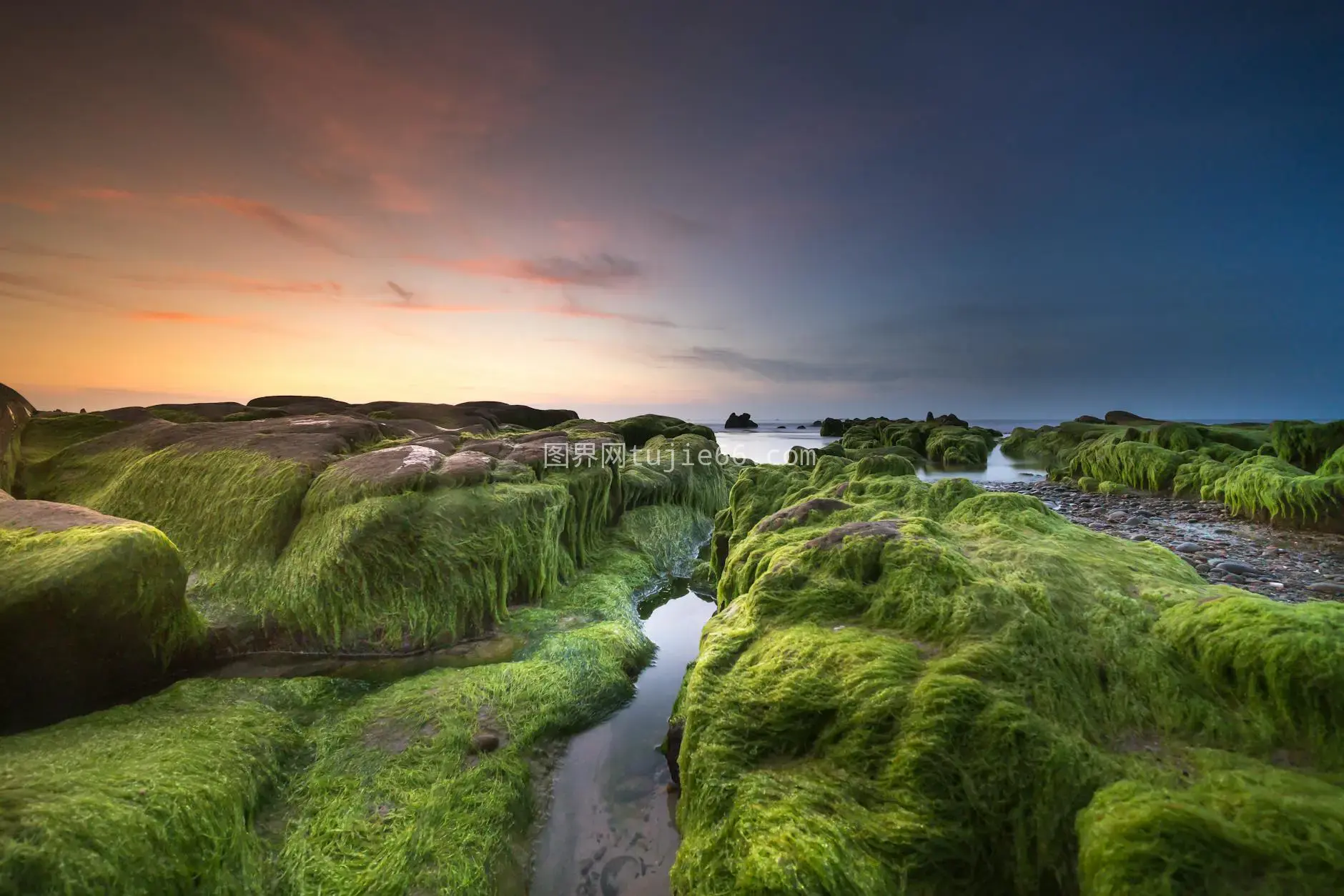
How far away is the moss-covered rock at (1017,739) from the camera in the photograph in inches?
61.2

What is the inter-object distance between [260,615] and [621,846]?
14.1 feet

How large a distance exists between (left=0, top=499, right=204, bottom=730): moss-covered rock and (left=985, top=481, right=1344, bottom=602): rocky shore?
8072 mm

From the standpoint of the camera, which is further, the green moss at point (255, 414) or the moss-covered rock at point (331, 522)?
the green moss at point (255, 414)

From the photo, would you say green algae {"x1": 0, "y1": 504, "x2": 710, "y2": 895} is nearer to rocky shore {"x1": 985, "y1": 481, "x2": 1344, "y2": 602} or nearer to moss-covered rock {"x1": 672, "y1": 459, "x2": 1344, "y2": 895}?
moss-covered rock {"x1": 672, "y1": 459, "x2": 1344, "y2": 895}

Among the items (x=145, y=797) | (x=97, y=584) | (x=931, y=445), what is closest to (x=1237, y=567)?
(x=145, y=797)

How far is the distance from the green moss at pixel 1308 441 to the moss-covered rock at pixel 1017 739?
25.1 ft

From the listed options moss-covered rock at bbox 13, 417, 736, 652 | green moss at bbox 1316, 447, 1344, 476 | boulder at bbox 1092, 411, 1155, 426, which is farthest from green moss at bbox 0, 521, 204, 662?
boulder at bbox 1092, 411, 1155, 426

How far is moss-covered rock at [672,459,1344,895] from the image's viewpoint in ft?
5.10

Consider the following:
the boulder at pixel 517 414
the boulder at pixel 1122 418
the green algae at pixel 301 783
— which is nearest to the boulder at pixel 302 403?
the boulder at pixel 517 414

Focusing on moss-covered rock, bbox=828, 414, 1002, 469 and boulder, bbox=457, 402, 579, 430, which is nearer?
moss-covered rock, bbox=828, 414, 1002, 469

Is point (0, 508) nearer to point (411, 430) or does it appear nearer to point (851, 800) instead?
point (411, 430)

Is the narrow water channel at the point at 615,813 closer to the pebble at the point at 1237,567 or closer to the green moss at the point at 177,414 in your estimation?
the pebble at the point at 1237,567

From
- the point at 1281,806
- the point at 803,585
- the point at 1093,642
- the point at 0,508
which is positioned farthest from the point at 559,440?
the point at 1281,806

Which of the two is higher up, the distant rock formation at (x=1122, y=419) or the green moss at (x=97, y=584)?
the distant rock formation at (x=1122, y=419)
